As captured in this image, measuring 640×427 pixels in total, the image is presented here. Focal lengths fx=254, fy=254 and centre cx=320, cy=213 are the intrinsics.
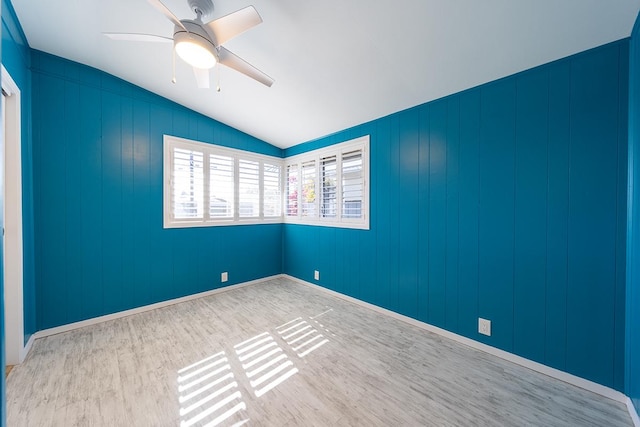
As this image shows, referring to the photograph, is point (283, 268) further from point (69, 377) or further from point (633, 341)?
point (633, 341)

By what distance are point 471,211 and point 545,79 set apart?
3.89 ft

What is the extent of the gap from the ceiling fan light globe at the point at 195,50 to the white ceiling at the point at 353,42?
17.3 inches

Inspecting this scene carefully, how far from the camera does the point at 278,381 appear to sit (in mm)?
1943

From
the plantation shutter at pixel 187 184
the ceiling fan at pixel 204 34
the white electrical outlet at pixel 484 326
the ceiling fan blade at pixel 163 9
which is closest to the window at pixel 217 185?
the plantation shutter at pixel 187 184

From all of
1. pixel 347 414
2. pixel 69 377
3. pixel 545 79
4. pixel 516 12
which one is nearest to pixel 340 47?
pixel 516 12

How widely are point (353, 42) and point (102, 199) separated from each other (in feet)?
10.2

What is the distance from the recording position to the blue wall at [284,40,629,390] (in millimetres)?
1826

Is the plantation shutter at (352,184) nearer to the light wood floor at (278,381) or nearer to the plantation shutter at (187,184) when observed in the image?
the light wood floor at (278,381)

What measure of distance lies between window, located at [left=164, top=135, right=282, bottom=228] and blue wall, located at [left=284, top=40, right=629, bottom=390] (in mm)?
2111

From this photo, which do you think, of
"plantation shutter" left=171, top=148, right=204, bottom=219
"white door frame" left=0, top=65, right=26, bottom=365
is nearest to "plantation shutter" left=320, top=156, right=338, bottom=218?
"plantation shutter" left=171, top=148, right=204, bottom=219

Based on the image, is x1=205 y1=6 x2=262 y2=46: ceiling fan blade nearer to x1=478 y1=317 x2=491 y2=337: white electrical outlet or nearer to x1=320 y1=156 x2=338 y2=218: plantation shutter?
x1=320 y1=156 x2=338 y2=218: plantation shutter

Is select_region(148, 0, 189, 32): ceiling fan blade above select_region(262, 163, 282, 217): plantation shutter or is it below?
above

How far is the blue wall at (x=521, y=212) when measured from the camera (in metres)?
1.83

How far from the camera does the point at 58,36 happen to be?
2340mm
